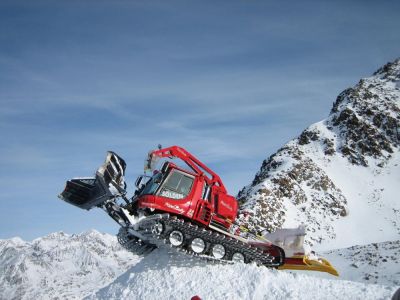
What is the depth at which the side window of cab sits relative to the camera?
17.7 m

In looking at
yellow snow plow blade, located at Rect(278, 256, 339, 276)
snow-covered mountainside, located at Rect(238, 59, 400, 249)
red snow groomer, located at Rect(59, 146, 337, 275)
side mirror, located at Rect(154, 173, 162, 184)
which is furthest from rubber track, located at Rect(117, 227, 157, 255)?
snow-covered mountainside, located at Rect(238, 59, 400, 249)

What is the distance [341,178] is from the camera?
68250mm

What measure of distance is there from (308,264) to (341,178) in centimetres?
5246

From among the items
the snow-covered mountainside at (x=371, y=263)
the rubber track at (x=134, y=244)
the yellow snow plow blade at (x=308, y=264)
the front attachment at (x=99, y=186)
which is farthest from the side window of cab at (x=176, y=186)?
the snow-covered mountainside at (x=371, y=263)

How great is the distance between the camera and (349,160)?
7281cm

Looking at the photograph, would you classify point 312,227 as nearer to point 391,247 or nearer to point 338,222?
point 338,222

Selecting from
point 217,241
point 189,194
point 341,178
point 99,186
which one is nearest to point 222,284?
point 217,241

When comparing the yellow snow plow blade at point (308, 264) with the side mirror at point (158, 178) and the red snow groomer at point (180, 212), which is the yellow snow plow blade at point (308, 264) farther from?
the side mirror at point (158, 178)

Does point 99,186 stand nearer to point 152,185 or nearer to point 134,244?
point 152,185

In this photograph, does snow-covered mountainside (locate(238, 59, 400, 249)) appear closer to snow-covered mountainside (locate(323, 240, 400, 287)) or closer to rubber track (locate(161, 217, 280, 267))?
snow-covered mountainside (locate(323, 240, 400, 287))

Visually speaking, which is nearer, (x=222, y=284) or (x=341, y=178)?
(x=222, y=284)

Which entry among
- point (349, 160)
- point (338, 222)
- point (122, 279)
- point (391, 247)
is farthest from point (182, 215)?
point (349, 160)

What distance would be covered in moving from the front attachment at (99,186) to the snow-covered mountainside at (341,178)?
1078 inches

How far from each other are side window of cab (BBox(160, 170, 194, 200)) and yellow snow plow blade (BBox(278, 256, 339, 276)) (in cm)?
583
